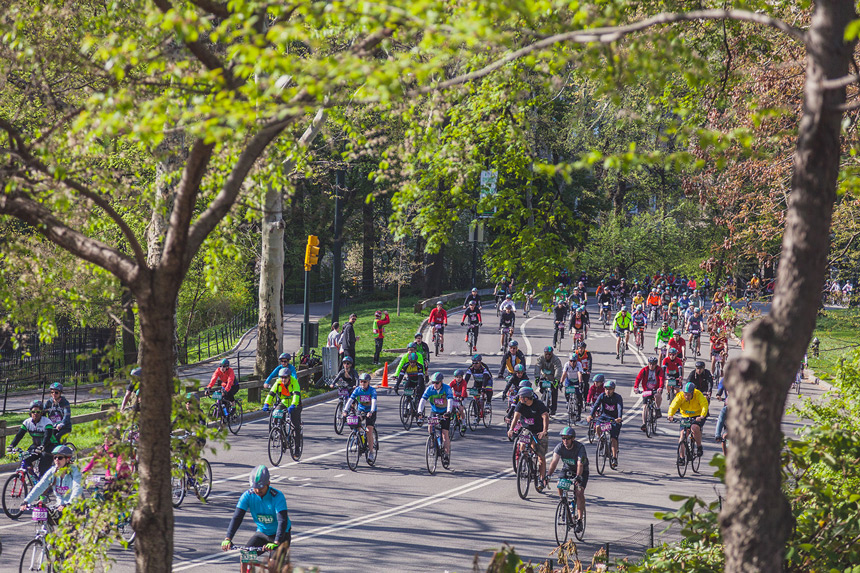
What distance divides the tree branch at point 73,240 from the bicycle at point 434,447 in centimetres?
1084

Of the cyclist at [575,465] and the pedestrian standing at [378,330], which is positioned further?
the pedestrian standing at [378,330]

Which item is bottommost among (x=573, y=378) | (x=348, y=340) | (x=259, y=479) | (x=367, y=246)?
(x=259, y=479)

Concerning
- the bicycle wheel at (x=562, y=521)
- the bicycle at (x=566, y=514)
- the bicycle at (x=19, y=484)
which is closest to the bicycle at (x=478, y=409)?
the bicycle at (x=566, y=514)

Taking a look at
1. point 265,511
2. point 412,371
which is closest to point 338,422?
point 412,371

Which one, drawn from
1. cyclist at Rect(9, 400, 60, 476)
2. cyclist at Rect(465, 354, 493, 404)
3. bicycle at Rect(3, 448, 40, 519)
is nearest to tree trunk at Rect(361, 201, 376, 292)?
cyclist at Rect(465, 354, 493, 404)

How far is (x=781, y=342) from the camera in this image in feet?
16.1

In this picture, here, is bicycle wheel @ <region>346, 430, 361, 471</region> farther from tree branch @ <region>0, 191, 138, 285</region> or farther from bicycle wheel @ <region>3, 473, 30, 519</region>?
tree branch @ <region>0, 191, 138, 285</region>

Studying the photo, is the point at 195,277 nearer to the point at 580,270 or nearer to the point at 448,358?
the point at 448,358

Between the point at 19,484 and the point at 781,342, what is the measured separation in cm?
1306

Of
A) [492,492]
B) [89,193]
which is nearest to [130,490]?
[89,193]

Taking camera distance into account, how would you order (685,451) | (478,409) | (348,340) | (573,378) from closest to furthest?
(685,451) < (478,409) < (573,378) < (348,340)

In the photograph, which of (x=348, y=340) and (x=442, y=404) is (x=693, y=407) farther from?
(x=348, y=340)

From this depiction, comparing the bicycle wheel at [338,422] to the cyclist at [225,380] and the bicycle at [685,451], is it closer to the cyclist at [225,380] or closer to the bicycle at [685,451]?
the cyclist at [225,380]

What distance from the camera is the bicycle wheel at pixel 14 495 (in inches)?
531
